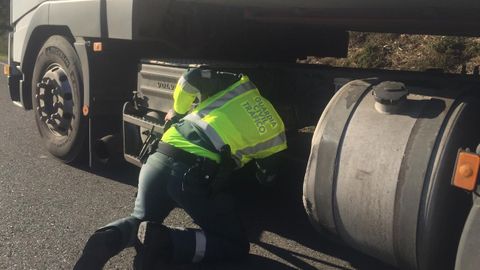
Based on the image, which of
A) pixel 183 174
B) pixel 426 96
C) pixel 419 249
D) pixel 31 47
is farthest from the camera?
pixel 31 47

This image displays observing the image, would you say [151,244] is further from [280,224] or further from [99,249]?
[280,224]

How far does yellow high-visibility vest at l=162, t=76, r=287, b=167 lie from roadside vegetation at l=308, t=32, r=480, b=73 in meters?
4.00

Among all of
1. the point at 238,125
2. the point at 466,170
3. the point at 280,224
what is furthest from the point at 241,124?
the point at 466,170

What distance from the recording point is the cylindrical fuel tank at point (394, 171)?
2.62 metres

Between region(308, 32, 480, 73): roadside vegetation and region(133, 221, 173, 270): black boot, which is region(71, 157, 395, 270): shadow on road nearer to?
region(133, 221, 173, 270): black boot

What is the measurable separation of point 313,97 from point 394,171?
1699 mm

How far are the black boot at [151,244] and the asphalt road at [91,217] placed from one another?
0.29 meters

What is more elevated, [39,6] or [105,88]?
[39,6]

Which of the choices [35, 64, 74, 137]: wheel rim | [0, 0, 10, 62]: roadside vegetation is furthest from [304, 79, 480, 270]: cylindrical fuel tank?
[0, 0, 10, 62]: roadside vegetation

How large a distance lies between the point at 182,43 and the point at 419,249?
126 inches

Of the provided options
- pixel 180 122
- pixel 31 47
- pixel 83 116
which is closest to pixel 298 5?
pixel 180 122

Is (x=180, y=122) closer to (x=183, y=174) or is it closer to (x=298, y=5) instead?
(x=183, y=174)

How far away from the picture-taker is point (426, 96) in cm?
289

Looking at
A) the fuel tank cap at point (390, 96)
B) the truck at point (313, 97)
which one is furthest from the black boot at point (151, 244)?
the fuel tank cap at point (390, 96)
